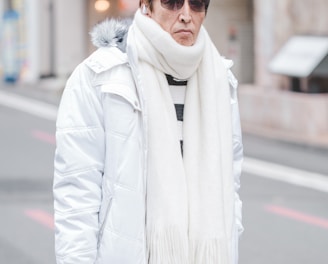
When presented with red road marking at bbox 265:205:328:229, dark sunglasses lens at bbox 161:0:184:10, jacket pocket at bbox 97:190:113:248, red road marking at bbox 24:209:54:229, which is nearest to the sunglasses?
dark sunglasses lens at bbox 161:0:184:10

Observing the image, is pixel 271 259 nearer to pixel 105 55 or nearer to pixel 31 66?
pixel 105 55

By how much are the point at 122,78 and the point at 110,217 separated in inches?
17.5

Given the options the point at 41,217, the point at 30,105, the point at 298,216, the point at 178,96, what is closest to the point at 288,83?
the point at 30,105

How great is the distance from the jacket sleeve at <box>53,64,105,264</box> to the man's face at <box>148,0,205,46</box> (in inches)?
11.7

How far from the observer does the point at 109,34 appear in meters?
3.16

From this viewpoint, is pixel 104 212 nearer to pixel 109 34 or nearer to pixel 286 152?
pixel 109 34

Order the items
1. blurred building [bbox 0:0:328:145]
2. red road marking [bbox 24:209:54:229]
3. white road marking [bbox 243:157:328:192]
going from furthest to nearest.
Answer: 1. blurred building [bbox 0:0:328:145]
2. white road marking [bbox 243:157:328:192]
3. red road marking [bbox 24:209:54:229]

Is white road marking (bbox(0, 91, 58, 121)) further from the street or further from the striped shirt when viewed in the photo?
the striped shirt

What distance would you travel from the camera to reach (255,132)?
14742 mm

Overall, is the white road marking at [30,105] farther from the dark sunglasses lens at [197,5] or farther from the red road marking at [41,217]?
the dark sunglasses lens at [197,5]

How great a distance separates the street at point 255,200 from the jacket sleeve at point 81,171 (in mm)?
3966

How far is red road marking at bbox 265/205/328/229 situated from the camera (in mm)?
8617

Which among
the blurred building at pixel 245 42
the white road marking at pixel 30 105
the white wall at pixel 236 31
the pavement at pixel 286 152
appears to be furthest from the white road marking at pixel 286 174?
the white wall at pixel 236 31

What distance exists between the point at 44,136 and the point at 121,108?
446 inches
